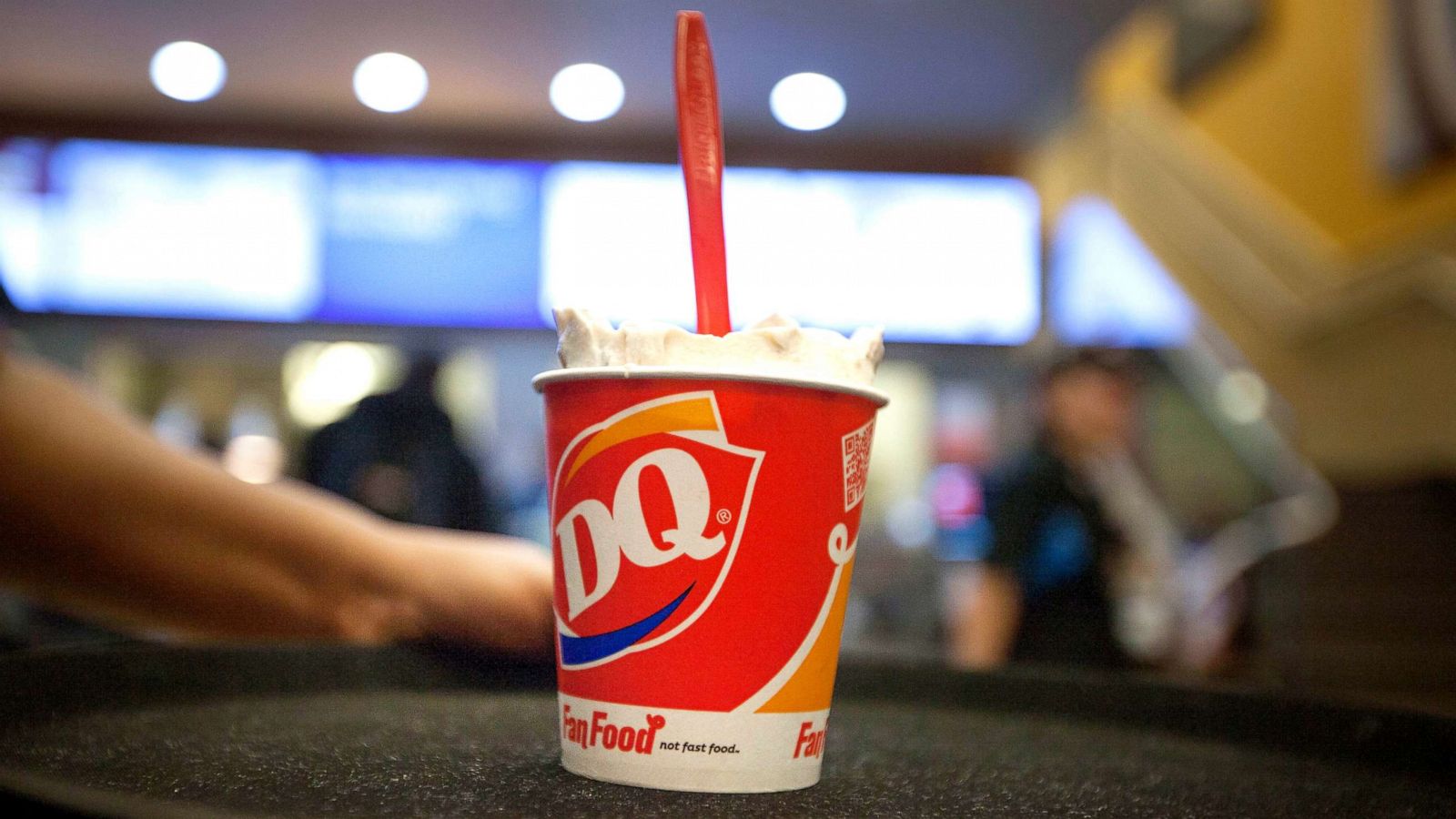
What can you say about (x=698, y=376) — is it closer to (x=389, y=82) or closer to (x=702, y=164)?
(x=702, y=164)

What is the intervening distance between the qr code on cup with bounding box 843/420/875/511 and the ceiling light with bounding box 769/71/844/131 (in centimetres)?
435

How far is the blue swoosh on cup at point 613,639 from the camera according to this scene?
56 centimetres

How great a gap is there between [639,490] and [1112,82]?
7.28m

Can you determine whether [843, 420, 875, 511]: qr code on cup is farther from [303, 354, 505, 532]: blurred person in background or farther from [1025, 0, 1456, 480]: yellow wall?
[1025, 0, 1456, 480]: yellow wall

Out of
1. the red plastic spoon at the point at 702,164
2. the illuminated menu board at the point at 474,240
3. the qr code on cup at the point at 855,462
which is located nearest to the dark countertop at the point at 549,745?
the qr code on cup at the point at 855,462

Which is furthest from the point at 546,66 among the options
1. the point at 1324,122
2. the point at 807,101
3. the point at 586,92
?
the point at 1324,122

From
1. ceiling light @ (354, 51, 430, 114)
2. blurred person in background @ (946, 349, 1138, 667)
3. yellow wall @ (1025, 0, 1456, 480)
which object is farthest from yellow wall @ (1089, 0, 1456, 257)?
ceiling light @ (354, 51, 430, 114)

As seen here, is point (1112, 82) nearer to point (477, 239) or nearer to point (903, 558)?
point (903, 558)

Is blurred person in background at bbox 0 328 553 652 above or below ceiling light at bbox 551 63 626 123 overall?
below

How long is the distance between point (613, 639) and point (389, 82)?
15.2ft

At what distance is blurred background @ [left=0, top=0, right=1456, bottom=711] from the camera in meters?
4.36

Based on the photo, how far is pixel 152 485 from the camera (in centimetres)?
88

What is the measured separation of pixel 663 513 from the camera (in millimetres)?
558

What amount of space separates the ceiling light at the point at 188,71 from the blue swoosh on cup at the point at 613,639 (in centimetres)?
457
